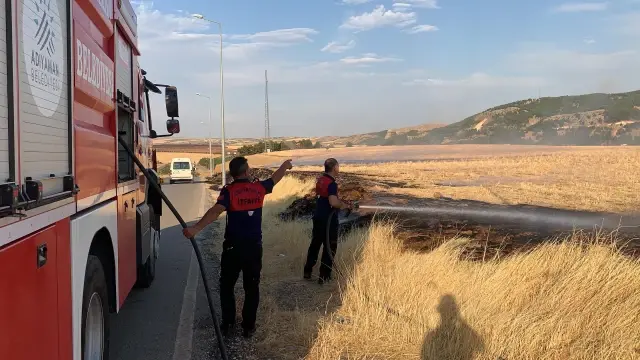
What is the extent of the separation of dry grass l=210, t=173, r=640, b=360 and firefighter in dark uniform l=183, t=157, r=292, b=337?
0.35 m

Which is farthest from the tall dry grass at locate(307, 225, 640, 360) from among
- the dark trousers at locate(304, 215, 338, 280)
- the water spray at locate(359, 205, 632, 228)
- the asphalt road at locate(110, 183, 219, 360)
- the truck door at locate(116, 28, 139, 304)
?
the water spray at locate(359, 205, 632, 228)

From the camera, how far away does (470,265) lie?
6.46 m

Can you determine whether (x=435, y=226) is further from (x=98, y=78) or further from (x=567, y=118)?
(x=567, y=118)

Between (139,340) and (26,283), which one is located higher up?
(26,283)

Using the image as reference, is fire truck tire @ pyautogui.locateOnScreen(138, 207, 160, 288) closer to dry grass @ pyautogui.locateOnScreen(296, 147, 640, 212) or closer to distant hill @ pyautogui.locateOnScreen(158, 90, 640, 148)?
dry grass @ pyautogui.locateOnScreen(296, 147, 640, 212)

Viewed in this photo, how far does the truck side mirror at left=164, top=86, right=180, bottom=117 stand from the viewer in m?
8.30

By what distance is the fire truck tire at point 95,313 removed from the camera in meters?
3.65

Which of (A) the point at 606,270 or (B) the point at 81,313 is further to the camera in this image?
(A) the point at 606,270

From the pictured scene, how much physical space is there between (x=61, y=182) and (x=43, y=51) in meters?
0.70

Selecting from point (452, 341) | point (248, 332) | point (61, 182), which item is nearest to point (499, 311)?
point (452, 341)

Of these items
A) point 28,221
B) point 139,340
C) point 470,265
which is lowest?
point 139,340

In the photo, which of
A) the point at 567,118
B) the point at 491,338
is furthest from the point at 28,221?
the point at 567,118

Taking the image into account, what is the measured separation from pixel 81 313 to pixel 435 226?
22.3 ft

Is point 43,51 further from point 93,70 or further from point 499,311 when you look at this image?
point 499,311
